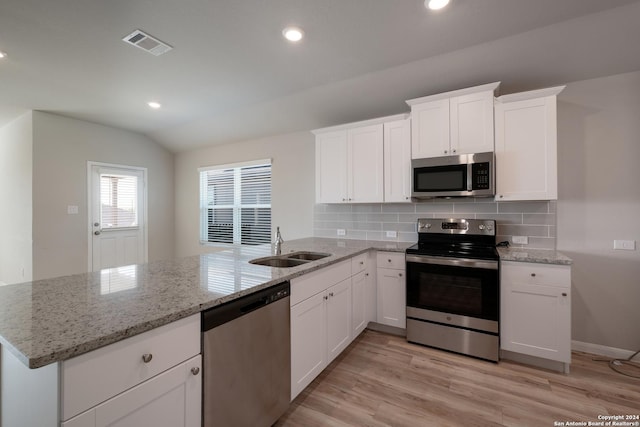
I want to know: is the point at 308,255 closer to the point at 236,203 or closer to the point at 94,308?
the point at 94,308

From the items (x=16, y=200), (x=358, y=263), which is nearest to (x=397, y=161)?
(x=358, y=263)

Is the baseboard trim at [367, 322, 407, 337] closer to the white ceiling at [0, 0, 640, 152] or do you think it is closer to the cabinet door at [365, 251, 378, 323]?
the cabinet door at [365, 251, 378, 323]

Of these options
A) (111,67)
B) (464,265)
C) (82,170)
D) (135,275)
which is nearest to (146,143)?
(82,170)

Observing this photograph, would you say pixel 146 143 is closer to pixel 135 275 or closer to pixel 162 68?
pixel 162 68

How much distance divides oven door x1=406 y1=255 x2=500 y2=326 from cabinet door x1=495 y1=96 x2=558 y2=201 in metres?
0.77

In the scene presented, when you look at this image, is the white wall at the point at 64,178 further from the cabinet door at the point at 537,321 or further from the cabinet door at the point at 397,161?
the cabinet door at the point at 537,321

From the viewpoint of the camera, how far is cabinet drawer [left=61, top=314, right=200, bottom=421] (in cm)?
82

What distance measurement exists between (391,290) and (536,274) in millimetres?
1247

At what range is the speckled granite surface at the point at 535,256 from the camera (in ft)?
7.16

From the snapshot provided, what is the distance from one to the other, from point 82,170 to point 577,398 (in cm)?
643

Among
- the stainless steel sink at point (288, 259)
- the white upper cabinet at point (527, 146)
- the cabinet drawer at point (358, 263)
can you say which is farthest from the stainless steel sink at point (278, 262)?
the white upper cabinet at point (527, 146)

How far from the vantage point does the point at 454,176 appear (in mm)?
2674

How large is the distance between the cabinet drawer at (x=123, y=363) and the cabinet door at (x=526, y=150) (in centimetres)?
275

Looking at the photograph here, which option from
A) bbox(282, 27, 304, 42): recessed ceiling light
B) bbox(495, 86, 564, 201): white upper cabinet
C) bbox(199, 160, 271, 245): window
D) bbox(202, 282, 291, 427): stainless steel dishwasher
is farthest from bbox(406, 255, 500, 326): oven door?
bbox(199, 160, 271, 245): window
